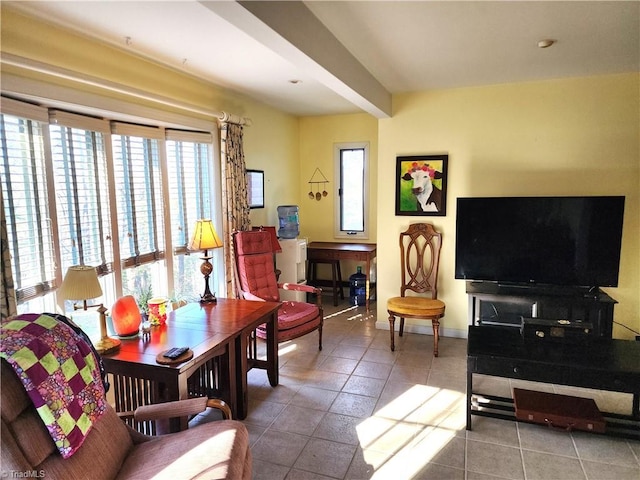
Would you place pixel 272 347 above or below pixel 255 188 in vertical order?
below

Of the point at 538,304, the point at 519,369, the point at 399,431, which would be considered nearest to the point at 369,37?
the point at 519,369

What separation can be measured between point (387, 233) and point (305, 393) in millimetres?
1967

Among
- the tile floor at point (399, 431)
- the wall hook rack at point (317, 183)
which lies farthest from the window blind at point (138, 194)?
the wall hook rack at point (317, 183)

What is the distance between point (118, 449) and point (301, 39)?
2.12m

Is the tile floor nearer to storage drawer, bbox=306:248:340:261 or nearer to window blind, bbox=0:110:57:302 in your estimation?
window blind, bbox=0:110:57:302

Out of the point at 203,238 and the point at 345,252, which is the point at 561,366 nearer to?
the point at 203,238

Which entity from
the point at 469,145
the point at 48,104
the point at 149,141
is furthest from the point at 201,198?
the point at 469,145

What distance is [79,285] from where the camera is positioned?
204cm

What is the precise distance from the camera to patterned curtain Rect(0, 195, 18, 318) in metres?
2.11

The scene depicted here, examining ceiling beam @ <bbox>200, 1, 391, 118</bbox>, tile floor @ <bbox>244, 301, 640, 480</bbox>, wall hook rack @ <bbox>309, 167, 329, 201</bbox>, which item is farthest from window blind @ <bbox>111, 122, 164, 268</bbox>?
wall hook rack @ <bbox>309, 167, 329, 201</bbox>

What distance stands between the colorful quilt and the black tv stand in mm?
3009

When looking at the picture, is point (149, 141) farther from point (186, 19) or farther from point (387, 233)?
point (387, 233)

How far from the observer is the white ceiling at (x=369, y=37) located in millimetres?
2109

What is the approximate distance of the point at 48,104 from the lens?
8.10ft
